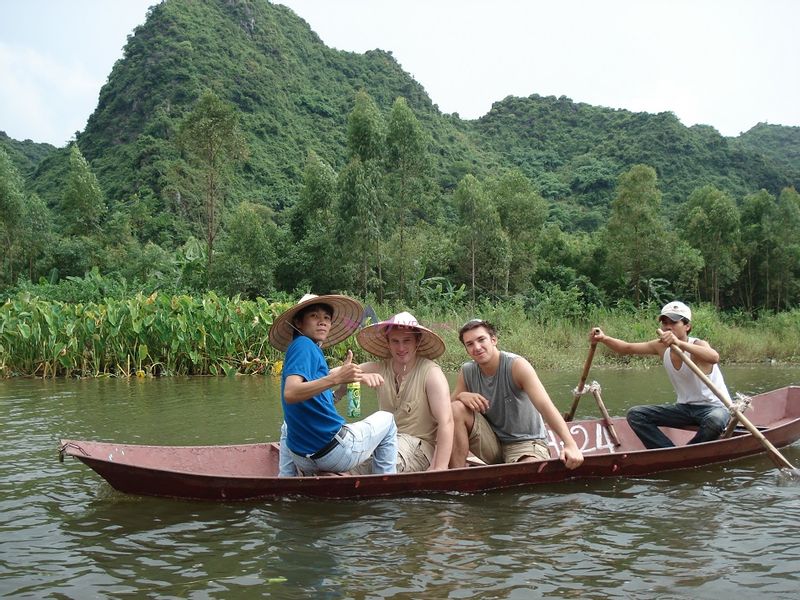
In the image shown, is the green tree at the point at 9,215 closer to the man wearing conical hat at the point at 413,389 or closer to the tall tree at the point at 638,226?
the tall tree at the point at 638,226

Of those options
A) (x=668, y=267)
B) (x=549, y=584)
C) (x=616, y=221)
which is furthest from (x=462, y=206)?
(x=549, y=584)

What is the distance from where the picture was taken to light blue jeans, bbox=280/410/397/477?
4.89 m

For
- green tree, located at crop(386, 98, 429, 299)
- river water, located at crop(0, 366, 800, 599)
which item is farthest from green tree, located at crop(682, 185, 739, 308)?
river water, located at crop(0, 366, 800, 599)

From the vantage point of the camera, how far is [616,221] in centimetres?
2312

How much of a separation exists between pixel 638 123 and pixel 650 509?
157 feet

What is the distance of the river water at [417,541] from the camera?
12.7 ft

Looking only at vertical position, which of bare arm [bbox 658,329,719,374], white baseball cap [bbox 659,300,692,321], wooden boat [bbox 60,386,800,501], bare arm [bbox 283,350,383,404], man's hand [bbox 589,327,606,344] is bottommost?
wooden boat [bbox 60,386,800,501]

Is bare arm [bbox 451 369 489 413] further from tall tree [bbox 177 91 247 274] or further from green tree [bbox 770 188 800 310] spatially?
green tree [bbox 770 188 800 310]

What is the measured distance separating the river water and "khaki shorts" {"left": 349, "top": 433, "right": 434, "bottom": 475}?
25 cm

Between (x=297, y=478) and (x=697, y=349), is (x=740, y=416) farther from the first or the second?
(x=297, y=478)

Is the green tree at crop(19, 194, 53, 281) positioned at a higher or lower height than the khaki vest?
higher

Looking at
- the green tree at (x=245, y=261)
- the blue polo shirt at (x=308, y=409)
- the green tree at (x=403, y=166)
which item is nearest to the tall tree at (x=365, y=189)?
the green tree at (x=403, y=166)

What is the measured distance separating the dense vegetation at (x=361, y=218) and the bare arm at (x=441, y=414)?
919 cm

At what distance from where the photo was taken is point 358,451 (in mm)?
4941
